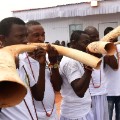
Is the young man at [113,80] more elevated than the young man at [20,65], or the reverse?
the young man at [20,65]

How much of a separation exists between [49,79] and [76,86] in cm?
31

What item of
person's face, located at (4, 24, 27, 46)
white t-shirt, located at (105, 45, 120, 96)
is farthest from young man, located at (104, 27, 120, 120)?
person's face, located at (4, 24, 27, 46)

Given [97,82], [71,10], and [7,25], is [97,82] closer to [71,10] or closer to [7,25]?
[7,25]

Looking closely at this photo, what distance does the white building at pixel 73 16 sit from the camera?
11258 mm


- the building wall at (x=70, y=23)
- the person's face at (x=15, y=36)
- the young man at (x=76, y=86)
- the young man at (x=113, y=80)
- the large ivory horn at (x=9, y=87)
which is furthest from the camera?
the building wall at (x=70, y=23)

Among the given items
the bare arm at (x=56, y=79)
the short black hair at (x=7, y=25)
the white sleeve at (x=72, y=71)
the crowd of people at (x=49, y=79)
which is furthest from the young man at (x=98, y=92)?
the short black hair at (x=7, y=25)

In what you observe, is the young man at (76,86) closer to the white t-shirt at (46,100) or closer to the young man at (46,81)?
the young man at (46,81)

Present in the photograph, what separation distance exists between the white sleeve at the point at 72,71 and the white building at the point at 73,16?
795 cm

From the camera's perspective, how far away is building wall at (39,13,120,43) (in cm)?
1149

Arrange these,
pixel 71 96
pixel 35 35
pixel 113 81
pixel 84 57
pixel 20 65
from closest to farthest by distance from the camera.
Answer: pixel 84 57, pixel 20 65, pixel 35 35, pixel 71 96, pixel 113 81

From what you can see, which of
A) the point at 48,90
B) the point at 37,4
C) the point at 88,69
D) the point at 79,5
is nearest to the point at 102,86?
the point at 88,69

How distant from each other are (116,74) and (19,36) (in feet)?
8.02

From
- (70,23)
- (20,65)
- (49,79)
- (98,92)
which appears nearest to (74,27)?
(70,23)

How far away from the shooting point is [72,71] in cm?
307
